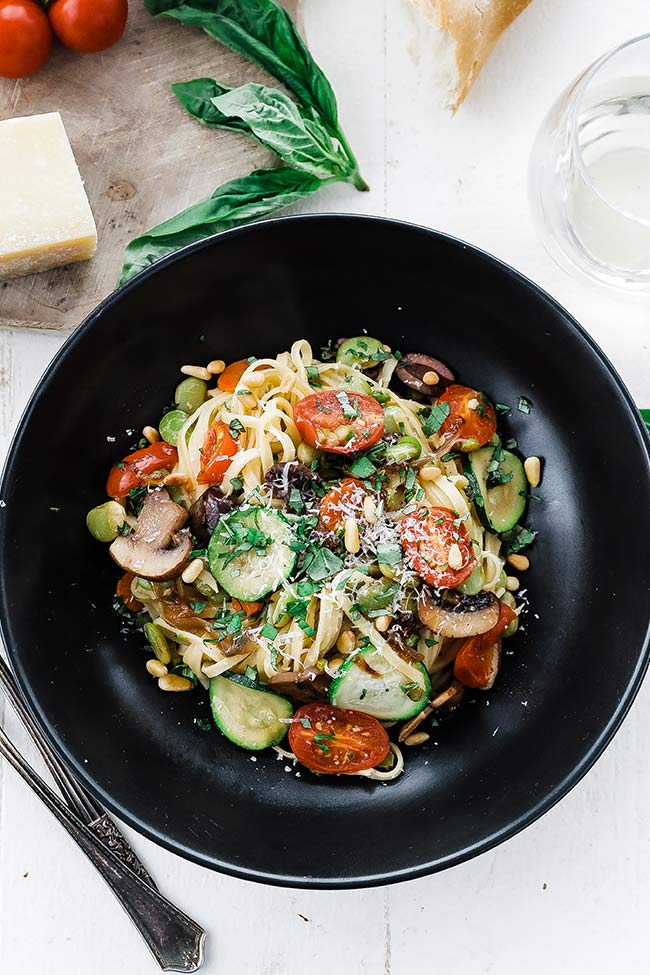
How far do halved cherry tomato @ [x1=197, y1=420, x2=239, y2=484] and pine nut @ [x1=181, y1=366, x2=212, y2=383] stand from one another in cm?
28

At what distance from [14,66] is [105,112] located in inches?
14.8

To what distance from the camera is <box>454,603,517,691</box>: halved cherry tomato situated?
10.8 feet

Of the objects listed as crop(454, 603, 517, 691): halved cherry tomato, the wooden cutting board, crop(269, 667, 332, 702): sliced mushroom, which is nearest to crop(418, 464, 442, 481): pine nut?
crop(454, 603, 517, 691): halved cherry tomato

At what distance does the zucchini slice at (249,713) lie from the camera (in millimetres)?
3250

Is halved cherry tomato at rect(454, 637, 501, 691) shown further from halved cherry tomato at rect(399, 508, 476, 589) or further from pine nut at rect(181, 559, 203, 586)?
pine nut at rect(181, 559, 203, 586)

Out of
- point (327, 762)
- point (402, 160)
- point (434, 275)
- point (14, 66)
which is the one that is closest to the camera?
point (327, 762)

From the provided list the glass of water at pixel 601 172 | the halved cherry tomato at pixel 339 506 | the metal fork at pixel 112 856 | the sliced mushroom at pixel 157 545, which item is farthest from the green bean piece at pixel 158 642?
the glass of water at pixel 601 172

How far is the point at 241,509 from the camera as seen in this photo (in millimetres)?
3230

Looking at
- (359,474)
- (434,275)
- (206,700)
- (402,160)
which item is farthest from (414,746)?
(402,160)

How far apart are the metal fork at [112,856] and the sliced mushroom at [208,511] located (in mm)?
968

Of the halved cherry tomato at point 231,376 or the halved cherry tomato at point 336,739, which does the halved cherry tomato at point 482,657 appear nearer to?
the halved cherry tomato at point 336,739

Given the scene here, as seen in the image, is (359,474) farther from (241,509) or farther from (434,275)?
(434,275)

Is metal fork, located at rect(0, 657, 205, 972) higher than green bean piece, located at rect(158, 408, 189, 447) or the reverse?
the reverse

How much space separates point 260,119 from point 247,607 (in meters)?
1.90
